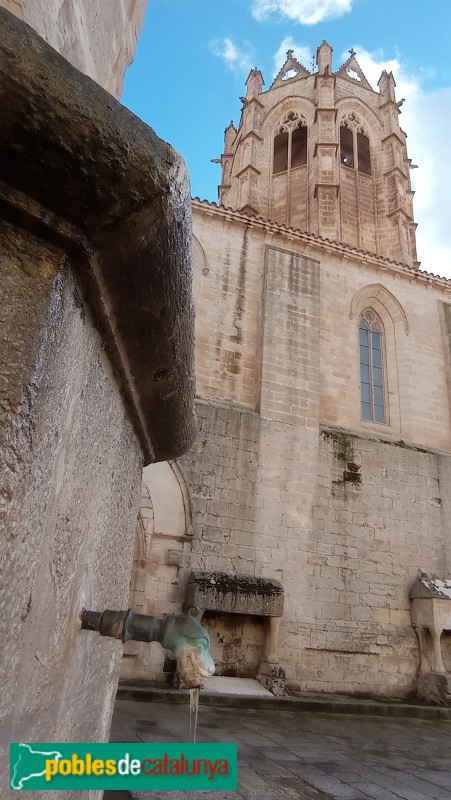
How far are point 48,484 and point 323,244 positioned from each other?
1134 cm

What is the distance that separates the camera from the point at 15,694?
76 centimetres

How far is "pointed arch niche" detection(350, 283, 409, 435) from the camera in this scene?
10633mm

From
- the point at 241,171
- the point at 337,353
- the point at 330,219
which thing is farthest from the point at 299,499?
the point at 241,171

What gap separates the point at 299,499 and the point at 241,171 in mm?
14391

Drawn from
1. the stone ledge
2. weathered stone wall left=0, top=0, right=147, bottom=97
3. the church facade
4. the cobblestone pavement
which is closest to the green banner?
weathered stone wall left=0, top=0, right=147, bottom=97

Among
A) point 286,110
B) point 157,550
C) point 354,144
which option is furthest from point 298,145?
point 157,550

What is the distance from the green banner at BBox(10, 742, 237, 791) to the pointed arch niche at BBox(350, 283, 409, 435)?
9792mm

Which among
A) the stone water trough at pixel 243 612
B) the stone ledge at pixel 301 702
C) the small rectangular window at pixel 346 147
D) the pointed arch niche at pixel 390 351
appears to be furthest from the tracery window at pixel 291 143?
the stone ledge at pixel 301 702

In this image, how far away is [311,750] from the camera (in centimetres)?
469

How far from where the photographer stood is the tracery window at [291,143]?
19.7 m

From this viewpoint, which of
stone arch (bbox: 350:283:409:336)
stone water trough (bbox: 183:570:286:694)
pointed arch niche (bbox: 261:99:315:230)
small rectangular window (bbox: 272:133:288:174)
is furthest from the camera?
small rectangular window (bbox: 272:133:288:174)

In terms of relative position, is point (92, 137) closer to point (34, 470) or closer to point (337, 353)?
point (34, 470)

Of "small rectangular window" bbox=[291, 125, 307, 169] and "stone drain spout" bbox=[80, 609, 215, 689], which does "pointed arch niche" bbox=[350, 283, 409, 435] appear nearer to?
"stone drain spout" bbox=[80, 609, 215, 689]

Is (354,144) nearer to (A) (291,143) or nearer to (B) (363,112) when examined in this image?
(B) (363,112)
